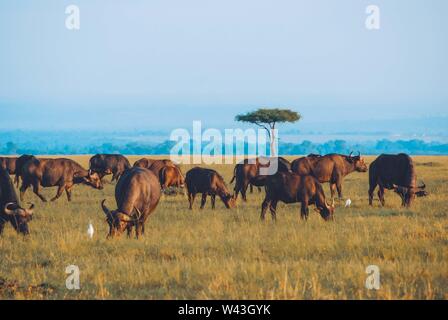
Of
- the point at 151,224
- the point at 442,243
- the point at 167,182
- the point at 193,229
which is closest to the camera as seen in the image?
the point at 442,243

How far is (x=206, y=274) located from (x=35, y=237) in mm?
6084

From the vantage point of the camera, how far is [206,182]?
2173 centimetres

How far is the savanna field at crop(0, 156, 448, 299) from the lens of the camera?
9820 millimetres

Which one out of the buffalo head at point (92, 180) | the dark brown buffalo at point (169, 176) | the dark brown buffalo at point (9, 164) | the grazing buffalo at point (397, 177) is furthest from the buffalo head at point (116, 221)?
the dark brown buffalo at point (9, 164)

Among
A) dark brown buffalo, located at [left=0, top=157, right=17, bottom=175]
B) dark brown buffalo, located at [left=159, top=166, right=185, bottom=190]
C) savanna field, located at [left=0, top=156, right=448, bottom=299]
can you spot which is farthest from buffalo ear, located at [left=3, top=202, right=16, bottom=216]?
dark brown buffalo, located at [left=0, top=157, right=17, bottom=175]

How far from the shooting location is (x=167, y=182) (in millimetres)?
26156

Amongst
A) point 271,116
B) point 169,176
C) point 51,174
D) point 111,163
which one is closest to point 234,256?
point 169,176

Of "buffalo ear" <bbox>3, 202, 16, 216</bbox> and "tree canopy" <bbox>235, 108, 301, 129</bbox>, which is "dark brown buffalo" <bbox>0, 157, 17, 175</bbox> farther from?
"tree canopy" <bbox>235, 108, 301, 129</bbox>

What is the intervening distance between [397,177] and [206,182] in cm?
686

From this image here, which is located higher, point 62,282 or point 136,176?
point 136,176

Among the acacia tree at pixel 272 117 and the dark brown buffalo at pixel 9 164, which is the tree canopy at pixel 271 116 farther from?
the dark brown buffalo at pixel 9 164

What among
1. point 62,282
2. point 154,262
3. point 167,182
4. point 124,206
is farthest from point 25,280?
point 167,182
